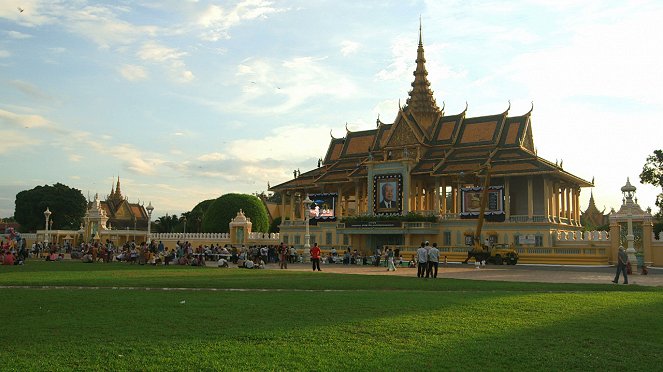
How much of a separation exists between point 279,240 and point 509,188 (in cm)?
2282

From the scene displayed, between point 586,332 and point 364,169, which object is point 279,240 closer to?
point 364,169

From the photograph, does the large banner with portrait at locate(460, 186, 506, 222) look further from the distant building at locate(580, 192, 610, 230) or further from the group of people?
the distant building at locate(580, 192, 610, 230)

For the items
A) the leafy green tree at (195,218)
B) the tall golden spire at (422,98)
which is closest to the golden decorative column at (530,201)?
the tall golden spire at (422,98)

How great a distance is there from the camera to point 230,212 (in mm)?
72188

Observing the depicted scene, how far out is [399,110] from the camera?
2308 inches

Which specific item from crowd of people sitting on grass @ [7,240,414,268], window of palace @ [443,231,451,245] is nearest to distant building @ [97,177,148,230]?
crowd of people sitting on grass @ [7,240,414,268]

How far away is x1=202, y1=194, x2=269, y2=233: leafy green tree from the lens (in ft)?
238

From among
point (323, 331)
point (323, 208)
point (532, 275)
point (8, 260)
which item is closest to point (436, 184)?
point (323, 208)

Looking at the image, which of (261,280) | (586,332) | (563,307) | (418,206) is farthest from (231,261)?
(586,332)

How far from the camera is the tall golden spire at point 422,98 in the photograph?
6188 centimetres

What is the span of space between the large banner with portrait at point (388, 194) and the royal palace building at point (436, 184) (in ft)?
0.29

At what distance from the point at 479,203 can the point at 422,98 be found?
59.3 feet

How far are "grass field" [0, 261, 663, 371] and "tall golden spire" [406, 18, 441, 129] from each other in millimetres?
47228

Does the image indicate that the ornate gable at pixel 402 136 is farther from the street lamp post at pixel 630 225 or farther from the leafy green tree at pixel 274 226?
the leafy green tree at pixel 274 226
